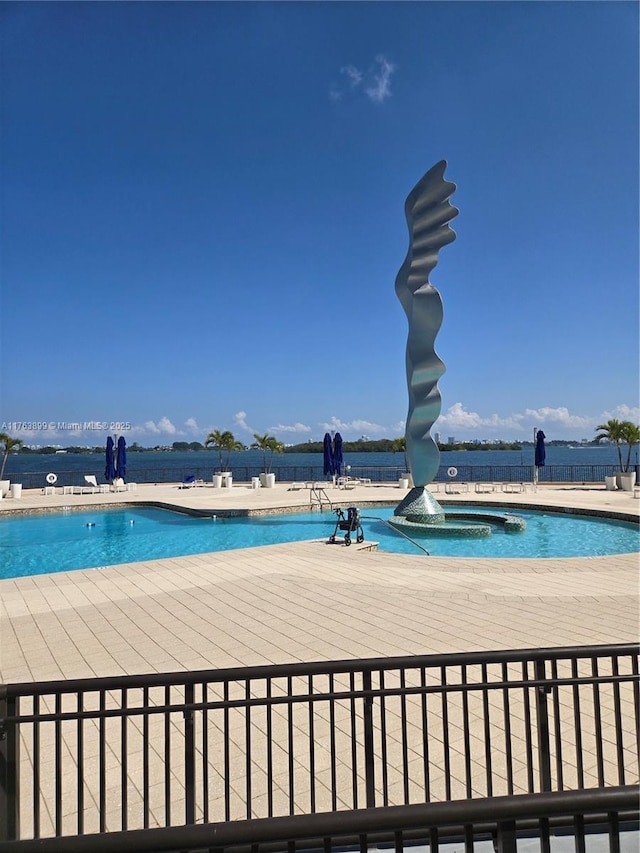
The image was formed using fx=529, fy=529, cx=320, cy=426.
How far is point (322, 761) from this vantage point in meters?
3.49

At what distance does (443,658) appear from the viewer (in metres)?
2.61

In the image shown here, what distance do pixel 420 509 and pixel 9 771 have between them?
47.8 feet

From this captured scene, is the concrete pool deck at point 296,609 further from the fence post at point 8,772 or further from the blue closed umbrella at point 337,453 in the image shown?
the blue closed umbrella at point 337,453

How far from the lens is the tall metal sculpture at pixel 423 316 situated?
621 inches

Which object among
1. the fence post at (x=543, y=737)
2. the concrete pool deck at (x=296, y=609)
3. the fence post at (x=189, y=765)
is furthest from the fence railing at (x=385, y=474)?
the fence post at (x=189, y=765)

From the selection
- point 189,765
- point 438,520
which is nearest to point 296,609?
point 189,765

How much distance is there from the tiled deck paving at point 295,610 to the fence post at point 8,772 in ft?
2.27

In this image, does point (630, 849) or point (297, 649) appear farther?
point (297, 649)

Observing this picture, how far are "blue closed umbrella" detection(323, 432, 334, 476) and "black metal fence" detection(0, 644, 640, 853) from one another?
20695 millimetres

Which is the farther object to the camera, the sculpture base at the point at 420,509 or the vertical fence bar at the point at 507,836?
the sculpture base at the point at 420,509

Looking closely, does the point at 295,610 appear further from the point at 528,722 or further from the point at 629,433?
the point at 629,433

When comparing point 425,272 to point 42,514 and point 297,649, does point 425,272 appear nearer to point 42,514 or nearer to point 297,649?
point 297,649

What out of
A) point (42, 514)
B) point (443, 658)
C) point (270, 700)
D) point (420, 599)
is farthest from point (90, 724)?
point (42, 514)

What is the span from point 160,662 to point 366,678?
10.9ft
